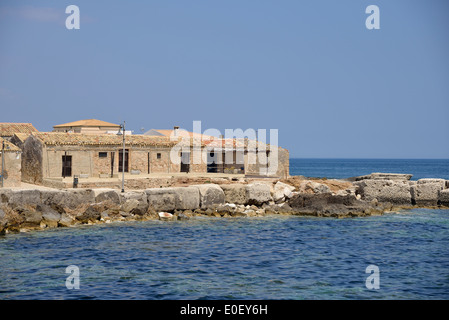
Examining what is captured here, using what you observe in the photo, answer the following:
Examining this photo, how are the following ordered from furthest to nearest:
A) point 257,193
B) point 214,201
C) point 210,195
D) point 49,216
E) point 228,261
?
point 257,193 → point 214,201 → point 210,195 → point 49,216 → point 228,261

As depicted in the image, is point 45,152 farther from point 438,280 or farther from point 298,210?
point 438,280

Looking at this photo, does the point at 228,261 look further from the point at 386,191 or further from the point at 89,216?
the point at 386,191

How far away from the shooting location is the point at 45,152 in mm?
35031

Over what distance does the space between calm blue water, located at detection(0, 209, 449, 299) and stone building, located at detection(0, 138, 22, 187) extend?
8.64m

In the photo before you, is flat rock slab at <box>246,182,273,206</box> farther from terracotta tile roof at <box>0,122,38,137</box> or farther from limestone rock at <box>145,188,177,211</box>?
terracotta tile roof at <box>0,122,38,137</box>

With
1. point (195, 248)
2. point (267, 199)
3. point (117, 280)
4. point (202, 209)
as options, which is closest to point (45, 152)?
point (202, 209)

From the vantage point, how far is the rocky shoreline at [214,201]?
26078 mm

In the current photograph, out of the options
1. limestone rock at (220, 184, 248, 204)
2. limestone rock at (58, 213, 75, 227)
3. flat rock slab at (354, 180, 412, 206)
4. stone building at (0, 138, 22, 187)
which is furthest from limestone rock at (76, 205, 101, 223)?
flat rock slab at (354, 180, 412, 206)

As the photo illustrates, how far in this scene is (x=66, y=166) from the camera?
1415 inches

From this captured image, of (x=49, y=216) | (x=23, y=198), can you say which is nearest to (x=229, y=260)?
(x=49, y=216)

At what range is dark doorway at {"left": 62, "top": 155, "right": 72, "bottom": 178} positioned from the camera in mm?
35844

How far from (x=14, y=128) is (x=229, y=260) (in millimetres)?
34137

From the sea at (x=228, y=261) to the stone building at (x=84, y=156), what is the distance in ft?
33.8
